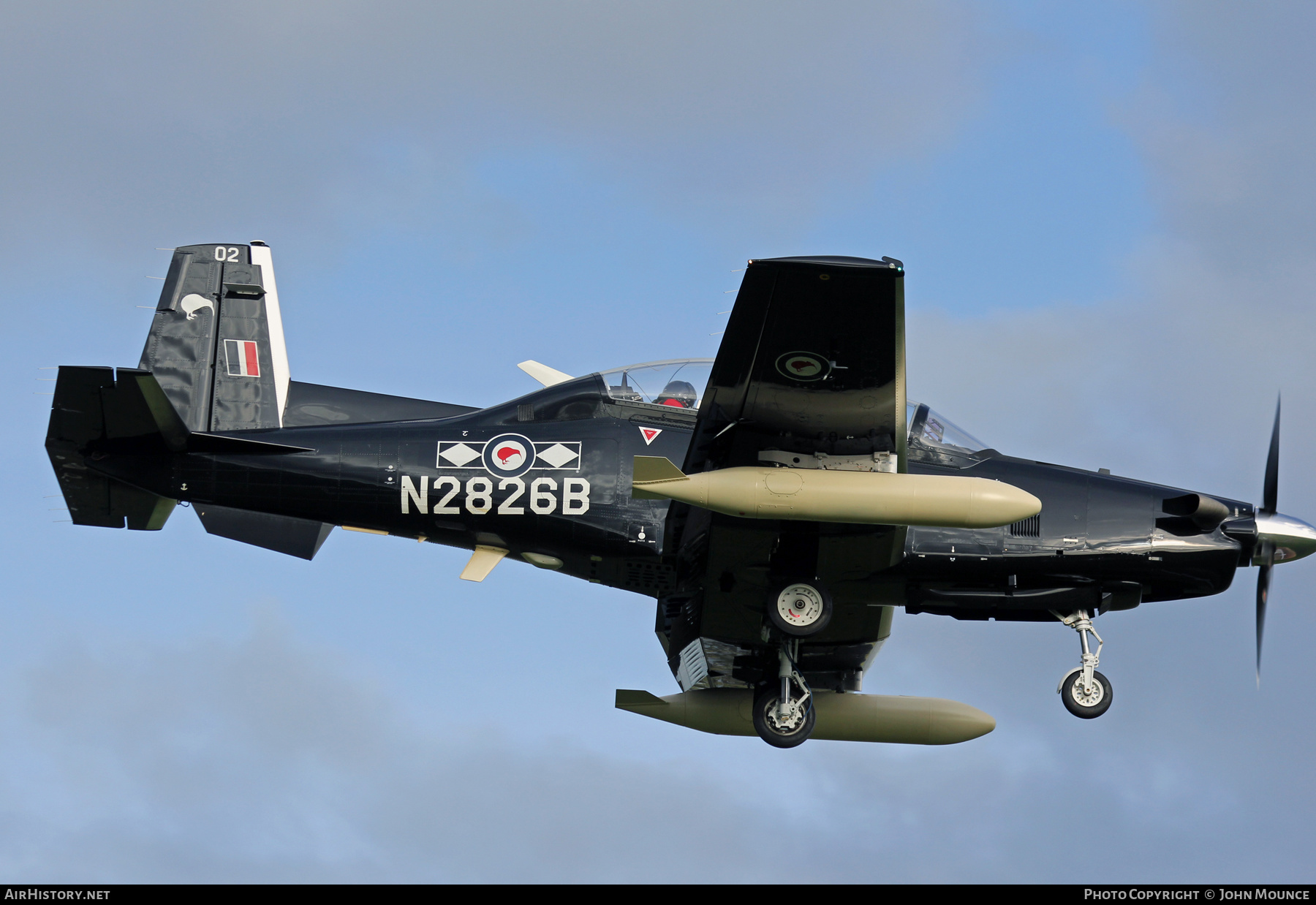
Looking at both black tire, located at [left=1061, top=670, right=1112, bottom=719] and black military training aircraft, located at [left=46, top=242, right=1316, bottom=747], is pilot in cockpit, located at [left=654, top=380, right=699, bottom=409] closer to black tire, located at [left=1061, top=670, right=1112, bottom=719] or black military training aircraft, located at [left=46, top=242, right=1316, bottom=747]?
black military training aircraft, located at [left=46, top=242, right=1316, bottom=747]

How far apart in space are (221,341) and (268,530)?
231 centimetres

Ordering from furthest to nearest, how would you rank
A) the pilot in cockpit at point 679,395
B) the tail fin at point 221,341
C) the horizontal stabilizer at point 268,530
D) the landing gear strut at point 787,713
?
the tail fin at point 221,341
the horizontal stabilizer at point 268,530
the landing gear strut at point 787,713
the pilot in cockpit at point 679,395

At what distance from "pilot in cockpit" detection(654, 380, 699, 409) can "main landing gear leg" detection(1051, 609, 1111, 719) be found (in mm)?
4259

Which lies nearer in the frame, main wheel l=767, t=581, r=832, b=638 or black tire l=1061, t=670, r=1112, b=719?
main wheel l=767, t=581, r=832, b=638

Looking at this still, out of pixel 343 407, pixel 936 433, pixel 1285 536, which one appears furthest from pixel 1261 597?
pixel 343 407

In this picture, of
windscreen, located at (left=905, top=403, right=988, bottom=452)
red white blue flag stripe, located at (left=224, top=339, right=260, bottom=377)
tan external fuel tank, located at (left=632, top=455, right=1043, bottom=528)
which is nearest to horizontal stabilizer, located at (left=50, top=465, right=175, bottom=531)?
red white blue flag stripe, located at (left=224, top=339, right=260, bottom=377)

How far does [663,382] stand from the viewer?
14125mm

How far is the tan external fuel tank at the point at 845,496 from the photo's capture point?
40.2 feet

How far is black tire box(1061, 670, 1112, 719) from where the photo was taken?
1423 cm

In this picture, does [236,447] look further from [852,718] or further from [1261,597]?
[1261,597]

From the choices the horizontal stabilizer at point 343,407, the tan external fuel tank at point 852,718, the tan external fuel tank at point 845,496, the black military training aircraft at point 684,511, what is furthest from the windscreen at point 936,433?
the horizontal stabilizer at point 343,407

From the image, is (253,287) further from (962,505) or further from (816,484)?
(962,505)

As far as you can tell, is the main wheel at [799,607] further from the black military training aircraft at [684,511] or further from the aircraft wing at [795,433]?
the aircraft wing at [795,433]

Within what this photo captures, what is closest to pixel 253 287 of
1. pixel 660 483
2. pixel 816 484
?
pixel 660 483
